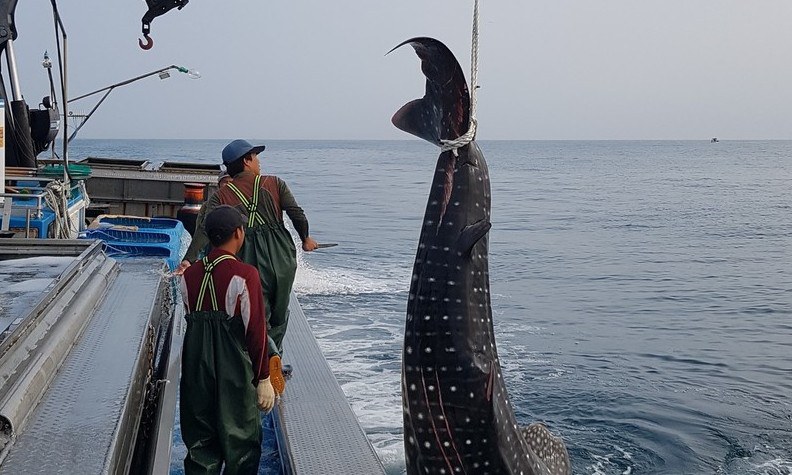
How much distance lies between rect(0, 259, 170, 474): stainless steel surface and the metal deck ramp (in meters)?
0.88

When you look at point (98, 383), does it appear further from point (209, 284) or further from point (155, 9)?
point (155, 9)

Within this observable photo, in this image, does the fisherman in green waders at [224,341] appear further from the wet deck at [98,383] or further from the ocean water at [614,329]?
the ocean water at [614,329]

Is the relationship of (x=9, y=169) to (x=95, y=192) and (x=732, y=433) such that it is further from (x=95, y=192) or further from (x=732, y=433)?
(x=732, y=433)

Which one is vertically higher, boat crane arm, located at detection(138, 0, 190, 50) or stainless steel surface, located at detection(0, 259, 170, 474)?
boat crane arm, located at detection(138, 0, 190, 50)

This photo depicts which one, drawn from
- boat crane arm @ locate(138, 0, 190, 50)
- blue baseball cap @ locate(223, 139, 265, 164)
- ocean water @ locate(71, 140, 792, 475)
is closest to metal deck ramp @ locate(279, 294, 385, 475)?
blue baseball cap @ locate(223, 139, 265, 164)

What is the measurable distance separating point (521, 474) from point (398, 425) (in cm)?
544

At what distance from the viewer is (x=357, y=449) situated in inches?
185

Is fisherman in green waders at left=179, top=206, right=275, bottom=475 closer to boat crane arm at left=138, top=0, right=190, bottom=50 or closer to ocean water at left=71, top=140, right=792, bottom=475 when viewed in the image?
ocean water at left=71, top=140, right=792, bottom=475

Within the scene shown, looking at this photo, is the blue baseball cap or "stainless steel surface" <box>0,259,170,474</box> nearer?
"stainless steel surface" <box>0,259,170,474</box>

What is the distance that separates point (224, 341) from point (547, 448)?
1.66 meters

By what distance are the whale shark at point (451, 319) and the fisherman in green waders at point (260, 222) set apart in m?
1.84

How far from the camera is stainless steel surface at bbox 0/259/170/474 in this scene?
3.53 m

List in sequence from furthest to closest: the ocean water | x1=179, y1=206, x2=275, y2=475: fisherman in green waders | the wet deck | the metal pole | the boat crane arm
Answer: the metal pole < the boat crane arm < the ocean water < x1=179, y1=206, x2=275, y2=475: fisherman in green waders < the wet deck

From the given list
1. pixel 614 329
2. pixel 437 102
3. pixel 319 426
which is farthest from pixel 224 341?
pixel 614 329
